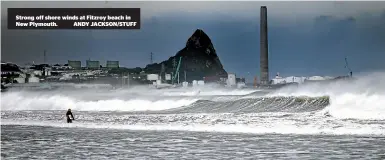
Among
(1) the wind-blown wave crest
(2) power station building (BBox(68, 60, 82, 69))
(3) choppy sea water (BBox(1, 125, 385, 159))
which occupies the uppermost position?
(2) power station building (BBox(68, 60, 82, 69))

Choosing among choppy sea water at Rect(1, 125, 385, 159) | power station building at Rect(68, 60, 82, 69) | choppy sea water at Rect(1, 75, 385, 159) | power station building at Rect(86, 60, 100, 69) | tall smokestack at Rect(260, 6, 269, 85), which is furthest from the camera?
power station building at Rect(86, 60, 100, 69)

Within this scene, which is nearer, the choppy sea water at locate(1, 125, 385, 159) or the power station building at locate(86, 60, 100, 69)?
the choppy sea water at locate(1, 125, 385, 159)

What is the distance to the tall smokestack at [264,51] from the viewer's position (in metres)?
115

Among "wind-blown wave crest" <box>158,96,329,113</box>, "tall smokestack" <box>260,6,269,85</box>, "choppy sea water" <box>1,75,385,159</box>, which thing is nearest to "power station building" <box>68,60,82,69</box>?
"tall smokestack" <box>260,6,269,85</box>

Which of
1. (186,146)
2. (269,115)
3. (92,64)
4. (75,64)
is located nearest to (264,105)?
(269,115)

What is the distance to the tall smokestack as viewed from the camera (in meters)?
115

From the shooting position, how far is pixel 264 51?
116688 millimetres

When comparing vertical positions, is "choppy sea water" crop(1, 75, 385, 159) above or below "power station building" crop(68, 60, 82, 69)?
below

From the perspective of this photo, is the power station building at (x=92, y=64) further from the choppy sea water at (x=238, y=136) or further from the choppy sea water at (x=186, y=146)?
the choppy sea water at (x=186, y=146)

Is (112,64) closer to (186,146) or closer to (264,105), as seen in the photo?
(264,105)

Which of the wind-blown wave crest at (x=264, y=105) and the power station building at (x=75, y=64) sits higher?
the power station building at (x=75, y=64)

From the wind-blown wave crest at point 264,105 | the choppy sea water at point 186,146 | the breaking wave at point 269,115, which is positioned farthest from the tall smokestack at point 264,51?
the choppy sea water at point 186,146

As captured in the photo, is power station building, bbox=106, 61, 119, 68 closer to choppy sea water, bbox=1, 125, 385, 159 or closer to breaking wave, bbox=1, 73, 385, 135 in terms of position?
breaking wave, bbox=1, 73, 385, 135

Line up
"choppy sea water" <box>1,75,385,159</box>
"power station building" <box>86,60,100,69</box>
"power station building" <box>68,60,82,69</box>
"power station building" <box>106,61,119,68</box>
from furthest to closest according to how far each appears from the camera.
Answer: "power station building" <box>106,61,119,68</box>, "power station building" <box>86,60,100,69</box>, "power station building" <box>68,60,82,69</box>, "choppy sea water" <box>1,75,385,159</box>
